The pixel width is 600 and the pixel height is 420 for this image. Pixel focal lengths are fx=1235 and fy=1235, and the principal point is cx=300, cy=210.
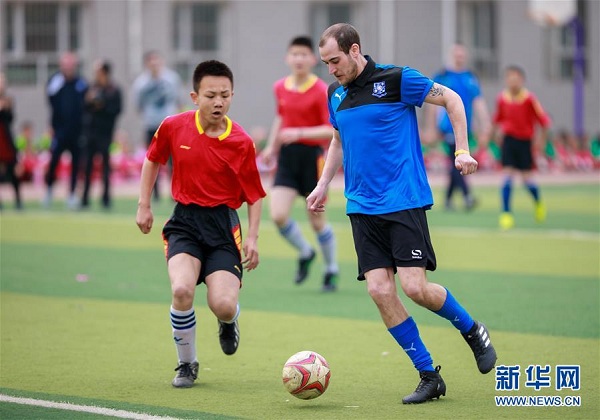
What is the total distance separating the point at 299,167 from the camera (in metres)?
12.3

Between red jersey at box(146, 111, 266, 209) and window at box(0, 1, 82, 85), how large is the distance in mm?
29547

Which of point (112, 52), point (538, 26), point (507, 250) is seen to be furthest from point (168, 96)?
point (538, 26)

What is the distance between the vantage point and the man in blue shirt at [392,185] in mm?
7328

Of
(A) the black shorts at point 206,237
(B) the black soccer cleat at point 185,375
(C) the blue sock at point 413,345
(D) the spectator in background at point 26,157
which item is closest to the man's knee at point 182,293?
(A) the black shorts at point 206,237

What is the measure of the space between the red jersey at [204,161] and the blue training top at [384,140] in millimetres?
929

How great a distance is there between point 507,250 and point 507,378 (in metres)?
8.05

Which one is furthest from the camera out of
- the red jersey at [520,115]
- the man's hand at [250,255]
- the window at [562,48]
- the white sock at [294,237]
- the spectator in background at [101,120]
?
the window at [562,48]

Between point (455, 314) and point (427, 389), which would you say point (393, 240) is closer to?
point (455, 314)

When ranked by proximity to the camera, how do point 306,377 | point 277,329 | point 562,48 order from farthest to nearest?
1. point 562,48
2. point 277,329
3. point 306,377

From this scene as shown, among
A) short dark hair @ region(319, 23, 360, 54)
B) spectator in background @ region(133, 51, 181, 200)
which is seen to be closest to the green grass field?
short dark hair @ region(319, 23, 360, 54)

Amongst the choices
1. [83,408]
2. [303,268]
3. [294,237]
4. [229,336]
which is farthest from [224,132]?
[303,268]

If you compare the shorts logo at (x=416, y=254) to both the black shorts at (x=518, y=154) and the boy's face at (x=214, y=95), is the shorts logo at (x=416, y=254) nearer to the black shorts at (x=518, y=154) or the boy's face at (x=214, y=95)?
the boy's face at (x=214, y=95)

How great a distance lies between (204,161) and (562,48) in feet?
113

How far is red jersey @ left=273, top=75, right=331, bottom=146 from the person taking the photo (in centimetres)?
1218
